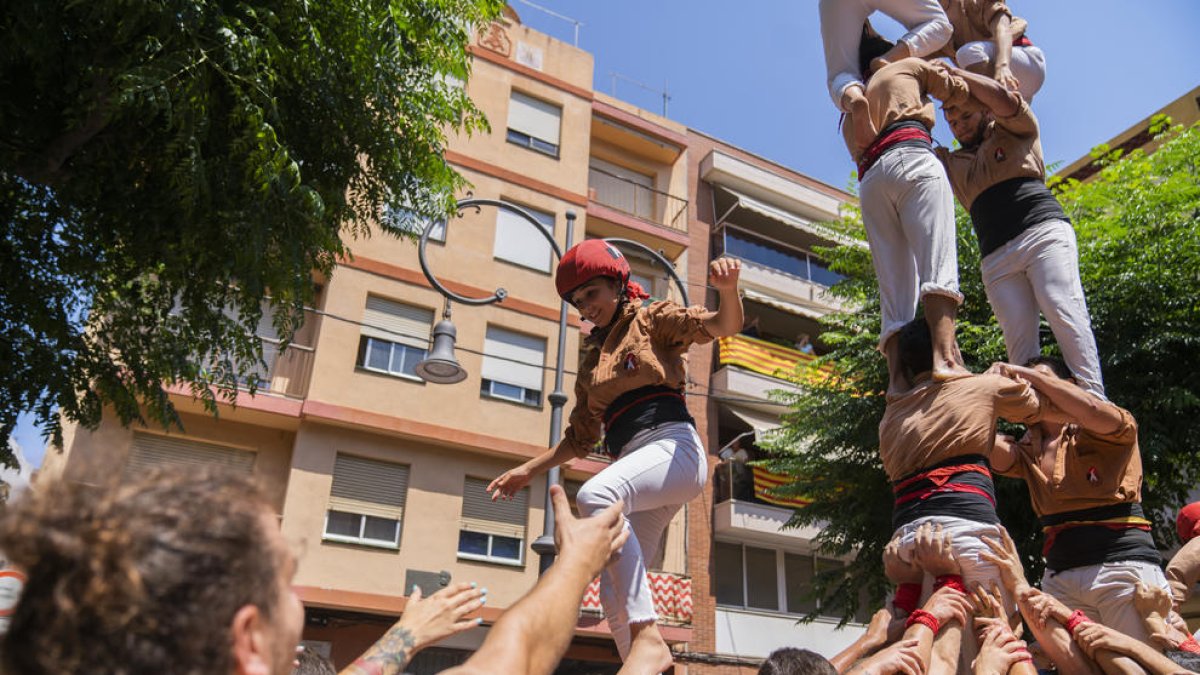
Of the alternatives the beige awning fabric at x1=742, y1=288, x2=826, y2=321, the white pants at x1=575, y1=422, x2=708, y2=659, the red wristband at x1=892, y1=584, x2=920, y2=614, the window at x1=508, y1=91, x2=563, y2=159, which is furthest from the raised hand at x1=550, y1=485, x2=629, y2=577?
the beige awning fabric at x1=742, y1=288, x2=826, y2=321

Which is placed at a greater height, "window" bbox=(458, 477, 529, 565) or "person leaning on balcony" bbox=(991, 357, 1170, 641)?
"window" bbox=(458, 477, 529, 565)

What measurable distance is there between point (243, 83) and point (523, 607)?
21.1 feet

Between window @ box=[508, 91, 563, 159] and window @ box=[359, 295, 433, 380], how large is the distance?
5.80m

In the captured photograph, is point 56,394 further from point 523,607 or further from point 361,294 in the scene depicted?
point 361,294

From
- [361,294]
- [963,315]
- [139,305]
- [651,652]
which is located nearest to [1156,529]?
[963,315]

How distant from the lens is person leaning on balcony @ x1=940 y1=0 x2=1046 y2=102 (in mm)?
4844

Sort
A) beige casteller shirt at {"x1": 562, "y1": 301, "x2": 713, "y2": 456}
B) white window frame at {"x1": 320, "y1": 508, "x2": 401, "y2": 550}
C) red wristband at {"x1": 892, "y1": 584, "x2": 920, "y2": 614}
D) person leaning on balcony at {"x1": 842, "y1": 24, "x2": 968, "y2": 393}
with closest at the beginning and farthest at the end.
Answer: red wristband at {"x1": 892, "y1": 584, "x2": 920, "y2": 614} → beige casteller shirt at {"x1": 562, "y1": 301, "x2": 713, "y2": 456} → person leaning on balcony at {"x1": 842, "y1": 24, "x2": 968, "y2": 393} → white window frame at {"x1": 320, "y1": 508, "x2": 401, "y2": 550}

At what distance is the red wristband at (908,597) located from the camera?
3.36m

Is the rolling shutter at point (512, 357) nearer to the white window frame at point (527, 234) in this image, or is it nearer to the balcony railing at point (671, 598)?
the white window frame at point (527, 234)

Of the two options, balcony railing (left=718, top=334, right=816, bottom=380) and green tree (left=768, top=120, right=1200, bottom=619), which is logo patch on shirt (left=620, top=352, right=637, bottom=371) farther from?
balcony railing (left=718, top=334, right=816, bottom=380)

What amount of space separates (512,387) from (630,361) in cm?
1775

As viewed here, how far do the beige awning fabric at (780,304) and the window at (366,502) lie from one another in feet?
36.9

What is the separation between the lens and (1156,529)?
1173 cm

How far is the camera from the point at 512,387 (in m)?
21.2
